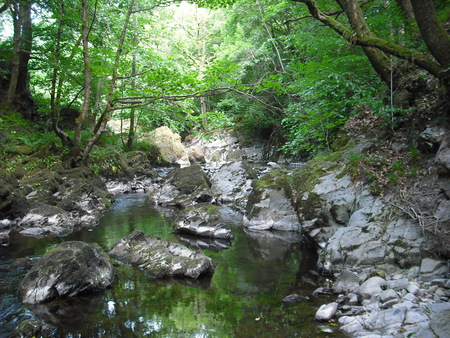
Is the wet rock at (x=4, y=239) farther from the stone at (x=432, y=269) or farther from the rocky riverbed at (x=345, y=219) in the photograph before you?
the stone at (x=432, y=269)

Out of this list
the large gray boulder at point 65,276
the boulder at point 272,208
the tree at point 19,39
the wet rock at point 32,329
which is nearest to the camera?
the wet rock at point 32,329

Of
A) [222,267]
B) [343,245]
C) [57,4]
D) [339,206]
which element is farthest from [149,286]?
[57,4]

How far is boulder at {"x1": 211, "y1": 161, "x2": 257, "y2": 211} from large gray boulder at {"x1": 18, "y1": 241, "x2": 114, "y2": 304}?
688 centimetres

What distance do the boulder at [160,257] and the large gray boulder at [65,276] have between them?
33.7 inches

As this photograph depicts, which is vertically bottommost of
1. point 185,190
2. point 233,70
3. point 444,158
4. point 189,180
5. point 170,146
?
point 185,190

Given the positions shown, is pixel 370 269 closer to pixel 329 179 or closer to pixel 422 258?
pixel 422 258

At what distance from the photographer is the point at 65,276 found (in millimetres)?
4762

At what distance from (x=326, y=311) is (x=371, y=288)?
83 centimetres

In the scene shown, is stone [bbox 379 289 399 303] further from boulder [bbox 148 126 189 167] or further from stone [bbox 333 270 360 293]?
boulder [bbox 148 126 189 167]

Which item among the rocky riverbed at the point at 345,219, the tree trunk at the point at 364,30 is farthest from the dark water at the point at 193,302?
the tree trunk at the point at 364,30

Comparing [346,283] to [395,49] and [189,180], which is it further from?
[189,180]

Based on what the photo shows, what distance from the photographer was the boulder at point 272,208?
28.8ft

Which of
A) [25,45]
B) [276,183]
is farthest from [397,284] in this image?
[25,45]

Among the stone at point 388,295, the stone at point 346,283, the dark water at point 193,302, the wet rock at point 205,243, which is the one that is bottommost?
the dark water at point 193,302
